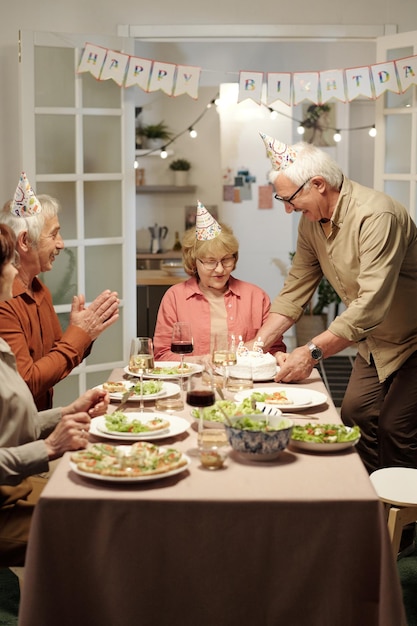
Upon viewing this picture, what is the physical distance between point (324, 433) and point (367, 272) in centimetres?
100

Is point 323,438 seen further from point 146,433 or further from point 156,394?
point 156,394

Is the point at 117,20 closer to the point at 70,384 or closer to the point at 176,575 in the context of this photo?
the point at 70,384

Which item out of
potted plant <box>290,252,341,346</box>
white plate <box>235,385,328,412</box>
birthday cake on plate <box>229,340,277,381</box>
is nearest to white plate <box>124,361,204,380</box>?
birthday cake on plate <box>229,340,277,381</box>

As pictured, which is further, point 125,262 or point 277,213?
point 277,213

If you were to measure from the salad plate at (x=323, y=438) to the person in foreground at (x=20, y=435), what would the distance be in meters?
0.54

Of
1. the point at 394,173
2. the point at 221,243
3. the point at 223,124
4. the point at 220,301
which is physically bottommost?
the point at 220,301

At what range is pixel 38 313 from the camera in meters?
3.01

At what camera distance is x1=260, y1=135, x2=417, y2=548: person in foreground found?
2.96 m

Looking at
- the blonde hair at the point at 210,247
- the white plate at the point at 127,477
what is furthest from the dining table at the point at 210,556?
the blonde hair at the point at 210,247

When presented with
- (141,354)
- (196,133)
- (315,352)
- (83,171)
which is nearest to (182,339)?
(141,354)

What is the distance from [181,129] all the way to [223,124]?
861 millimetres

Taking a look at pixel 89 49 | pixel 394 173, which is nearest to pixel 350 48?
pixel 394 173

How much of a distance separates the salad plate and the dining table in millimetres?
206

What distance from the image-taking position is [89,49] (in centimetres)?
446
